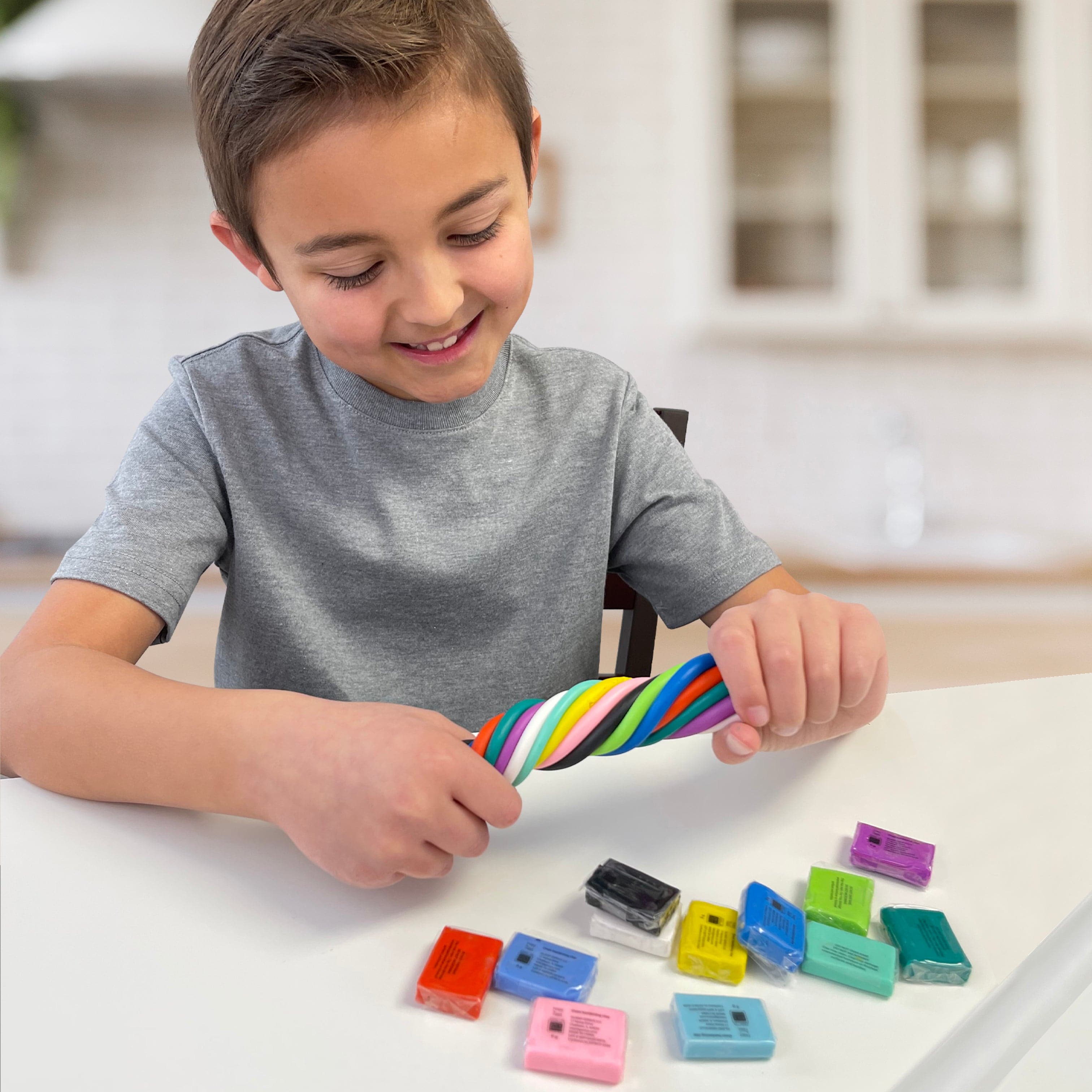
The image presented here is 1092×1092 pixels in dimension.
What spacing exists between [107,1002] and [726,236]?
2.19 m

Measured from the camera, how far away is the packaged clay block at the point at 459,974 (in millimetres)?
320

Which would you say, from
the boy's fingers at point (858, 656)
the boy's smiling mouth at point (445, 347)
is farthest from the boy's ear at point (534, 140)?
the boy's fingers at point (858, 656)

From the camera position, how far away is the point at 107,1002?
1.03 ft

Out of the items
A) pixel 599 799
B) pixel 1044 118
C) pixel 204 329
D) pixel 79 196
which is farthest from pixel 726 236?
pixel 599 799

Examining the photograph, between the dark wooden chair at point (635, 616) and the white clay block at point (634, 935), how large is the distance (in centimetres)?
51

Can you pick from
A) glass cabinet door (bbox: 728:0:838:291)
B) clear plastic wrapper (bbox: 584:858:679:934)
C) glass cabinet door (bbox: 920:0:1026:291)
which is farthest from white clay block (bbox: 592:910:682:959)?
glass cabinet door (bbox: 920:0:1026:291)

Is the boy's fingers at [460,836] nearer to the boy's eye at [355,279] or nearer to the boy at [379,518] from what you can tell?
the boy at [379,518]

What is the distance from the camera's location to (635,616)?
897 millimetres

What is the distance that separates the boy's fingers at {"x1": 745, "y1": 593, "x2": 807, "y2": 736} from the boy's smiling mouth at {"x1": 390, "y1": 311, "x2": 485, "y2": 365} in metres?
0.28

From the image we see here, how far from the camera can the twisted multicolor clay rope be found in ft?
1.38

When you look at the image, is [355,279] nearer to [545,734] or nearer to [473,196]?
[473,196]

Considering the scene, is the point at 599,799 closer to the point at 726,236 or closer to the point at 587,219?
the point at 726,236

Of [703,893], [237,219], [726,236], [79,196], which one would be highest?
[79,196]

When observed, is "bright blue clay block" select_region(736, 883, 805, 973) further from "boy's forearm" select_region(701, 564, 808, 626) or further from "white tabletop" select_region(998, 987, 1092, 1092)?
"boy's forearm" select_region(701, 564, 808, 626)
